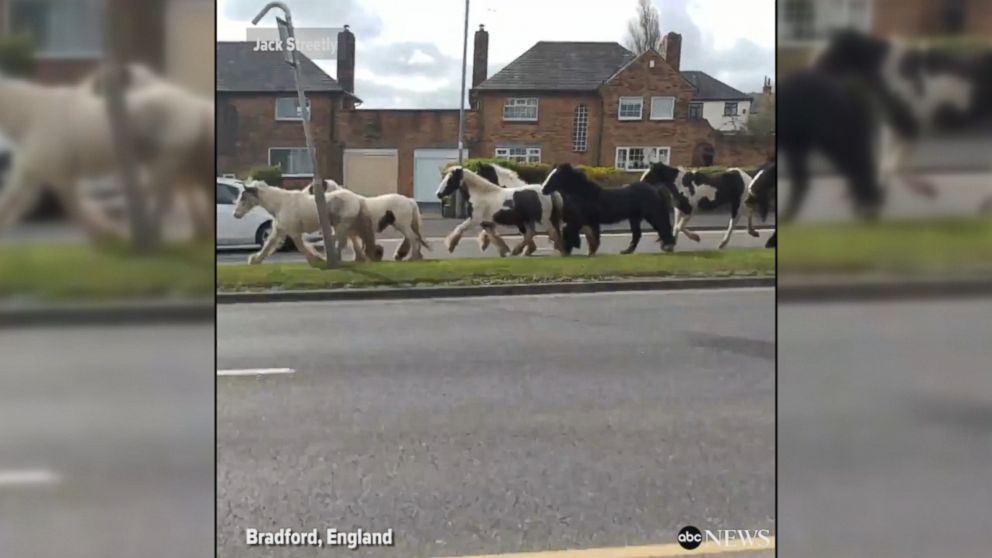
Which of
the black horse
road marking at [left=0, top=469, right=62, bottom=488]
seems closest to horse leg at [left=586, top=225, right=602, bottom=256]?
the black horse

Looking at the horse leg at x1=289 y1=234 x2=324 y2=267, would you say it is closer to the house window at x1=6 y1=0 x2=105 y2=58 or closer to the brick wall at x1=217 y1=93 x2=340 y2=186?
the brick wall at x1=217 y1=93 x2=340 y2=186

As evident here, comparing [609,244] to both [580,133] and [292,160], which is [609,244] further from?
[292,160]

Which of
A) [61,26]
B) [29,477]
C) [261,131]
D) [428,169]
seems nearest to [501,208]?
[428,169]

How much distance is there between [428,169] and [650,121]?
0.48m

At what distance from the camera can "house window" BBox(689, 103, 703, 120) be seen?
177cm

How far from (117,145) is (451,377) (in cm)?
80

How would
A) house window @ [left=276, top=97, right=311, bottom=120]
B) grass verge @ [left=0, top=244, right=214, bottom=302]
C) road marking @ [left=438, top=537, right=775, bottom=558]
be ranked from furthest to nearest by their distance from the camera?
road marking @ [left=438, top=537, right=775, bottom=558]
house window @ [left=276, top=97, right=311, bottom=120]
grass verge @ [left=0, top=244, right=214, bottom=302]

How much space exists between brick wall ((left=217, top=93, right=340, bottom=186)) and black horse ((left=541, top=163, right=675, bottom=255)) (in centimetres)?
46

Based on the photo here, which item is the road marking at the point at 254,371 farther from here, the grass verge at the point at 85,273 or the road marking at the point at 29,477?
the road marking at the point at 29,477

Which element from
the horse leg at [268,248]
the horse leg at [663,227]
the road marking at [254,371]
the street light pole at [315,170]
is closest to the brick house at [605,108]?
the horse leg at [663,227]

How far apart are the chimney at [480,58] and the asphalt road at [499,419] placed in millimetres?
452

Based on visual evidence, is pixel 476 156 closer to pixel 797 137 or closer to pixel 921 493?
pixel 797 137

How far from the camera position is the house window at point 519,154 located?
175cm

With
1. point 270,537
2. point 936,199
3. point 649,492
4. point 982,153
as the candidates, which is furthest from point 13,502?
point 982,153
